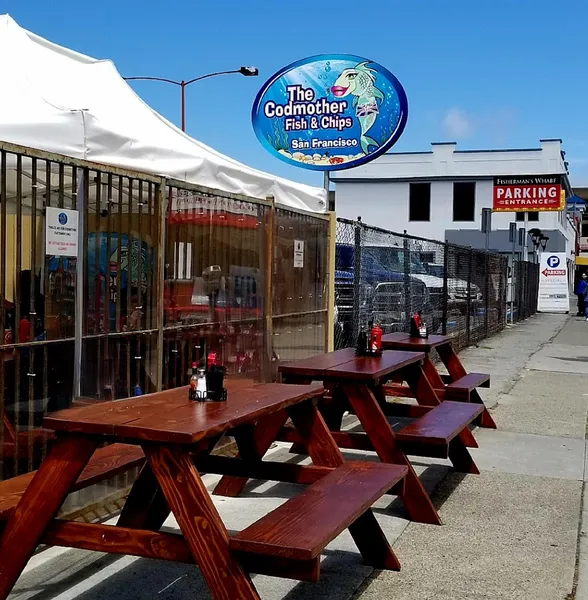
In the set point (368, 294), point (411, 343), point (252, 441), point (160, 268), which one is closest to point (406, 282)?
point (368, 294)

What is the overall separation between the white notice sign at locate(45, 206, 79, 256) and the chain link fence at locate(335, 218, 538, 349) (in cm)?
465

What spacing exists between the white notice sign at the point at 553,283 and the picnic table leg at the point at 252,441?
2681 cm

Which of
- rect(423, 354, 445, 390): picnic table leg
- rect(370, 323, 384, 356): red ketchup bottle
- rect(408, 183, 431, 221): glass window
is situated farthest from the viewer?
rect(408, 183, 431, 221): glass window

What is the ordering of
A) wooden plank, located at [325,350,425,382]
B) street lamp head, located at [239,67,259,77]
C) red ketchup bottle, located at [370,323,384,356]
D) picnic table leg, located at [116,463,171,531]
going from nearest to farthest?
picnic table leg, located at [116,463,171,531] → wooden plank, located at [325,350,425,382] → red ketchup bottle, located at [370,323,384,356] → street lamp head, located at [239,67,259,77]

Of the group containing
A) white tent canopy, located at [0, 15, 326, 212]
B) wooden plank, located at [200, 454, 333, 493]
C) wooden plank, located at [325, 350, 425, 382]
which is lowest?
wooden plank, located at [200, 454, 333, 493]

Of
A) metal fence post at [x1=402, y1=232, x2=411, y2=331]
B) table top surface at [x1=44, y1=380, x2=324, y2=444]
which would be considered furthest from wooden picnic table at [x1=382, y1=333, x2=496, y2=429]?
table top surface at [x1=44, y1=380, x2=324, y2=444]

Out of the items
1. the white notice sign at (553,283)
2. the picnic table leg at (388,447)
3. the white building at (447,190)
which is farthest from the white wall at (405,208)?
the picnic table leg at (388,447)

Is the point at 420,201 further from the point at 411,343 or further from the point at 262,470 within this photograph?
the point at 262,470

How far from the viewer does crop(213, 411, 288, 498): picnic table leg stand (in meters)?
4.81

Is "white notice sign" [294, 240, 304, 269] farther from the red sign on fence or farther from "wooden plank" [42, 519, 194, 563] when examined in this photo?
the red sign on fence

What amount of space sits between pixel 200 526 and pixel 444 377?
238 inches

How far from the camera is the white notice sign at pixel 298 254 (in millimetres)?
7583

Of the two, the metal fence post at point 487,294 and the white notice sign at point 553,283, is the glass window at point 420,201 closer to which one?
the white notice sign at point 553,283

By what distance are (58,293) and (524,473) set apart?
394 centimetres
